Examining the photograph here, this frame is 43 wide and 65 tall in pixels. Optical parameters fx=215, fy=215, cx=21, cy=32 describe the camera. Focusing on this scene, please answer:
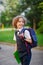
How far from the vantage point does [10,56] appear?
214 centimetres

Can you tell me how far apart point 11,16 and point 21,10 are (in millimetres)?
113

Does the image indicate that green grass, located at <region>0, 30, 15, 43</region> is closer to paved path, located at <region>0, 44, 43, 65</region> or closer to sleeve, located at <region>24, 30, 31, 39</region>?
paved path, located at <region>0, 44, 43, 65</region>

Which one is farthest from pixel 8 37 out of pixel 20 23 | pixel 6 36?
pixel 20 23

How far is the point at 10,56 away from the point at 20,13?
438 mm

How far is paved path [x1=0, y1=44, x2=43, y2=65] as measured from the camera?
6.98 feet

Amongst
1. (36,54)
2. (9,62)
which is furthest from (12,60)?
(36,54)

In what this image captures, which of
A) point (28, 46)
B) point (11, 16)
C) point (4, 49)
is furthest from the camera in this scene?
point (4, 49)

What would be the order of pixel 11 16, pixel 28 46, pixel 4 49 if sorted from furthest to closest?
1. pixel 4 49
2. pixel 11 16
3. pixel 28 46

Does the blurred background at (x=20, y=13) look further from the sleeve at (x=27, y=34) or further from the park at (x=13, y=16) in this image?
the sleeve at (x=27, y=34)

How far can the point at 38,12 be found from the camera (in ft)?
6.86

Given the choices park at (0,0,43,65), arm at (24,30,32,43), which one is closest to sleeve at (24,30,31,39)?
arm at (24,30,32,43)

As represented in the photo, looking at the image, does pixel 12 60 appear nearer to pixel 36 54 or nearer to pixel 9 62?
pixel 9 62

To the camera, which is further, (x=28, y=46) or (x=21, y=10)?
(x=21, y=10)

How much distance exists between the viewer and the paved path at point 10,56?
2.13 m
